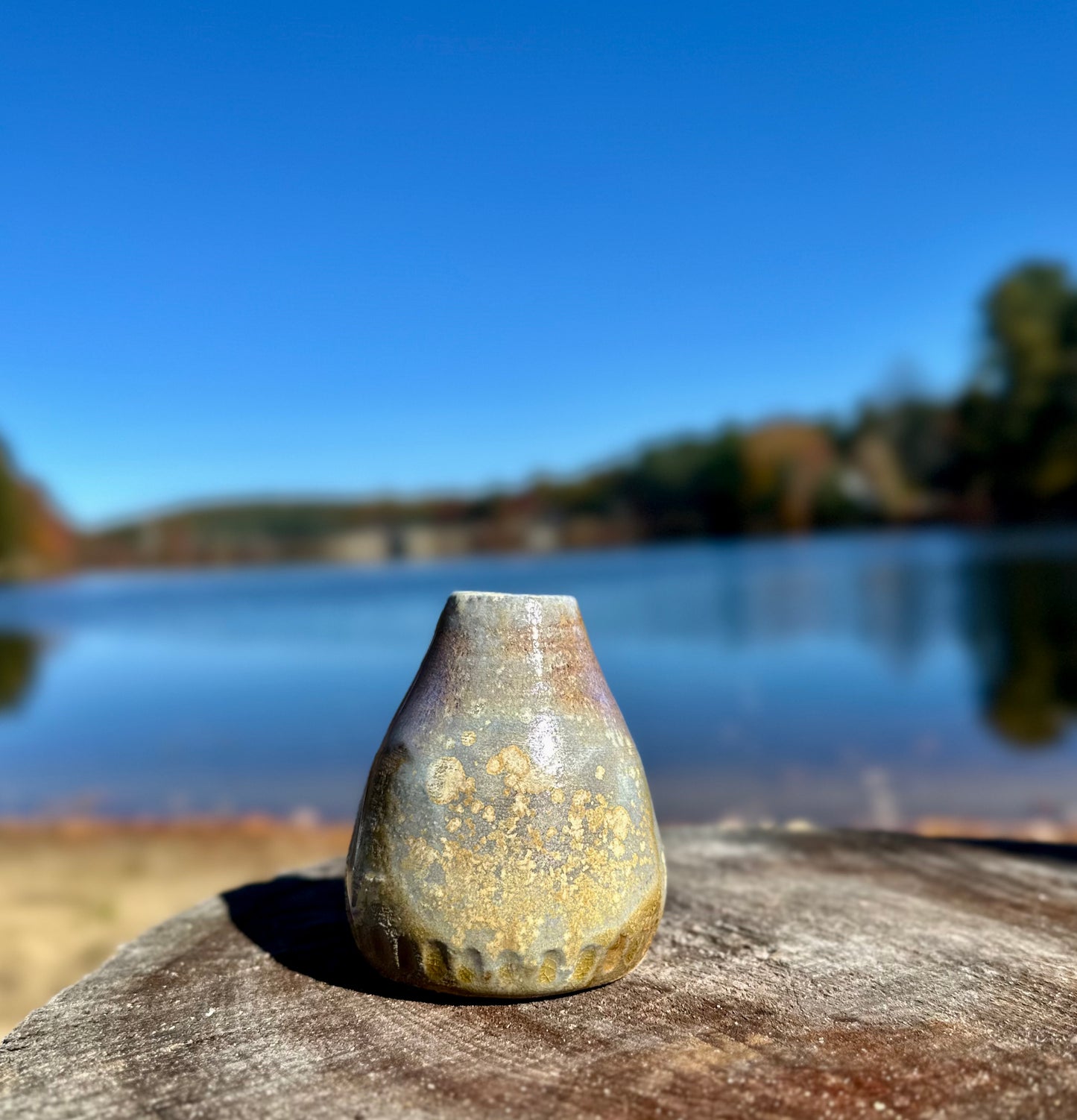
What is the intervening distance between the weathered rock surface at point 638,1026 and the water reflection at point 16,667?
17.0 meters

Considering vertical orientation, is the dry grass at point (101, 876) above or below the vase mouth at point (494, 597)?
below

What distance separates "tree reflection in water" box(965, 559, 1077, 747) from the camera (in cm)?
1355

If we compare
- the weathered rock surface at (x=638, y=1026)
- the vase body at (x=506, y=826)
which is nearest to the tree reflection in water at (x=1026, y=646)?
the weathered rock surface at (x=638, y=1026)

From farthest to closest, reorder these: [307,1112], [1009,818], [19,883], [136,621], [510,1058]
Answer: [136,621] → [1009,818] → [19,883] → [510,1058] → [307,1112]

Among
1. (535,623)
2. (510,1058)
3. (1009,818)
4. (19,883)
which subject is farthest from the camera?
(1009,818)

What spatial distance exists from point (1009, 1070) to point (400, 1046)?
53.4 inches

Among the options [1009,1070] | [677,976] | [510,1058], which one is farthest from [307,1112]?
[1009,1070]

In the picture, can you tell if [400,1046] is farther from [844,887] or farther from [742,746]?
[742,746]

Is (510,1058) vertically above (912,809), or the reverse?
(510,1058)

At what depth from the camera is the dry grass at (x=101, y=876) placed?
5992 millimetres

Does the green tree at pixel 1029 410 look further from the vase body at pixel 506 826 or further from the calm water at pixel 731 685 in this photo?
the vase body at pixel 506 826

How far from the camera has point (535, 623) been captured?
265 cm

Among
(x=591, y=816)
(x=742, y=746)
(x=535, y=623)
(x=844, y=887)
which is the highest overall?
(x=535, y=623)

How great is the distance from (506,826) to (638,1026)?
1.86 ft
